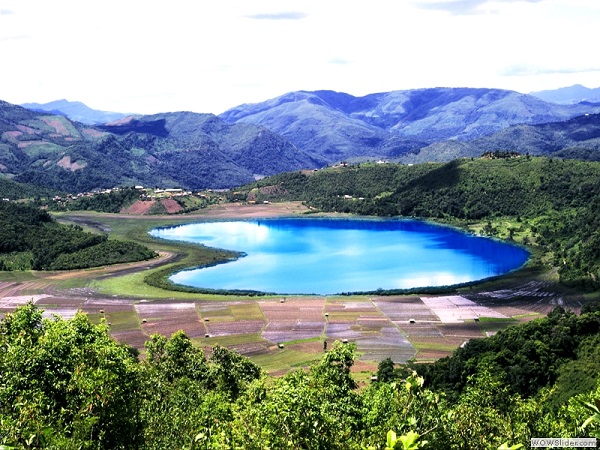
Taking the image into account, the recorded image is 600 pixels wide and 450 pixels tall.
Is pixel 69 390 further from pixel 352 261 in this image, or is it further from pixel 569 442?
pixel 352 261

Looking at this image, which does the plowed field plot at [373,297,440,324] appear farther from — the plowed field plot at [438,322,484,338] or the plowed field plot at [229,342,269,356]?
the plowed field plot at [229,342,269,356]

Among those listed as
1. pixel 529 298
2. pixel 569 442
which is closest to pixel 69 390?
pixel 569 442

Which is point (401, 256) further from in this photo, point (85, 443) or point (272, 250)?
point (85, 443)

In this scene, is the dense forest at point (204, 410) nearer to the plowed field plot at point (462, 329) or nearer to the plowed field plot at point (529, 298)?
the plowed field plot at point (462, 329)

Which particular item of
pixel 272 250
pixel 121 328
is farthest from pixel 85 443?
pixel 272 250

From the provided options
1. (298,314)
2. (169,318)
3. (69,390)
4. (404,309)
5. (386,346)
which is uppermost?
(69,390)

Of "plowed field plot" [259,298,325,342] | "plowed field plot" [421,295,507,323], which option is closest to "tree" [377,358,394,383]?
"plowed field plot" [259,298,325,342]
